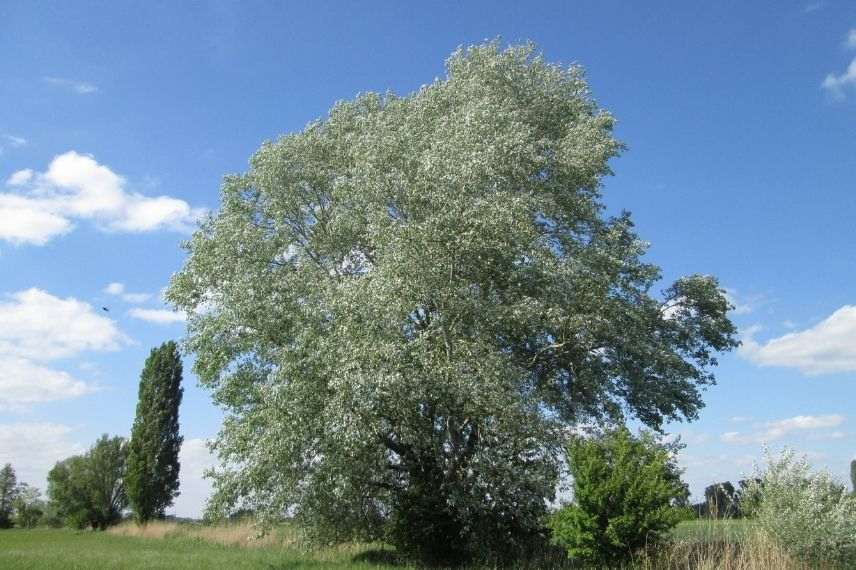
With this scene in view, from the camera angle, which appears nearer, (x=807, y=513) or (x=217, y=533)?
(x=807, y=513)

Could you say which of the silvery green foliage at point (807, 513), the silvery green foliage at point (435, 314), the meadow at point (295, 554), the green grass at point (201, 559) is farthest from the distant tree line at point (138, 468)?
the silvery green foliage at point (807, 513)

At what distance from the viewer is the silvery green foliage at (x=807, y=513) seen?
1759 cm

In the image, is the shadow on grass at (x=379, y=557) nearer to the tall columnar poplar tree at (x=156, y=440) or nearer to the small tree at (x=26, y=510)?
the tall columnar poplar tree at (x=156, y=440)

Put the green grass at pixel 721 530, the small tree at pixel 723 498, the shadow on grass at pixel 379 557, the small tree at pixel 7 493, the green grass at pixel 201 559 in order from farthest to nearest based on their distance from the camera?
1. the small tree at pixel 7 493
2. the shadow on grass at pixel 379 557
3. the green grass at pixel 201 559
4. the small tree at pixel 723 498
5. the green grass at pixel 721 530

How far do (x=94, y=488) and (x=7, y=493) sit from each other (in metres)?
26.7

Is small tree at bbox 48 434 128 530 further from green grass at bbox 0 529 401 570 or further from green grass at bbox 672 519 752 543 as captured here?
green grass at bbox 672 519 752 543

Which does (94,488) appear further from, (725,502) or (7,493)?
(725,502)

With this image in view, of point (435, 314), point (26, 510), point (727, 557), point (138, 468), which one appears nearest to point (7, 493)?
point (26, 510)

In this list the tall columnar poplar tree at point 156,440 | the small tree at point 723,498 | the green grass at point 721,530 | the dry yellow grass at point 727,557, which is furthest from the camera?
the tall columnar poplar tree at point 156,440

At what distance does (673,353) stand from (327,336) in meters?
13.0

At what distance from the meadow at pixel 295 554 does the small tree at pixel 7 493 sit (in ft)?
138

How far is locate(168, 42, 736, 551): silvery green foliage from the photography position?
20109 millimetres

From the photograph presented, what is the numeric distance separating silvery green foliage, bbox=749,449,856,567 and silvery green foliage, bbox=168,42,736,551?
587 cm

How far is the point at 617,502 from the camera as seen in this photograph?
672 inches
